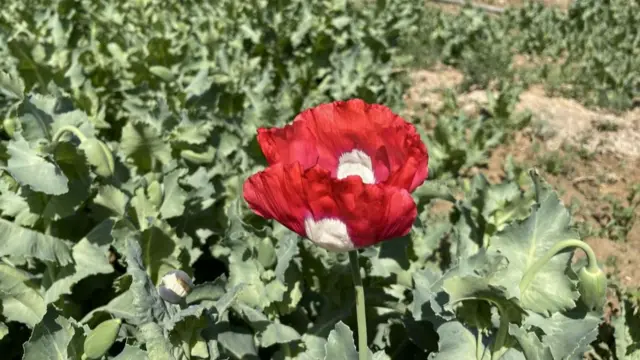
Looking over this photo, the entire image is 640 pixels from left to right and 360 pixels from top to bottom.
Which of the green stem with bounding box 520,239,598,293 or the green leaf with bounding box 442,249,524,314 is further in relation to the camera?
the green leaf with bounding box 442,249,524,314

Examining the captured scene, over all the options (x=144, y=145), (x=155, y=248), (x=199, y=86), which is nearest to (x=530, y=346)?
(x=155, y=248)

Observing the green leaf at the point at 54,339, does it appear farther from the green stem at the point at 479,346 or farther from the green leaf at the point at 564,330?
the green leaf at the point at 564,330

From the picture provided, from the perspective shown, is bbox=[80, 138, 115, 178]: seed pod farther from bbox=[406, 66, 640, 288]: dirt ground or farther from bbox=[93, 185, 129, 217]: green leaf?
bbox=[406, 66, 640, 288]: dirt ground

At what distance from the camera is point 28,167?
5.43 feet

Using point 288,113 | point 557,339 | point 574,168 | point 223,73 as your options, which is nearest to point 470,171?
point 574,168

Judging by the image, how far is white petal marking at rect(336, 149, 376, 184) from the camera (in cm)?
116

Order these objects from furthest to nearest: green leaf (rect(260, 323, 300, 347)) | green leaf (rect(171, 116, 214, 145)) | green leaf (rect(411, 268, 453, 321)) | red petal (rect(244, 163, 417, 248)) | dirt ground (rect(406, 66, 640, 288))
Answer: dirt ground (rect(406, 66, 640, 288)), green leaf (rect(171, 116, 214, 145)), green leaf (rect(260, 323, 300, 347)), green leaf (rect(411, 268, 453, 321)), red petal (rect(244, 163, 417, 248))

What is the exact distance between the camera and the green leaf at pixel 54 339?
137 centimetres

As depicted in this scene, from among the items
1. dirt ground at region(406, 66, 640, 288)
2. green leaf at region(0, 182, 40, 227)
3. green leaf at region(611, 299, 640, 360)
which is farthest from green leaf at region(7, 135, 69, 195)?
dirt ground at region(406, 66, 640, 288)

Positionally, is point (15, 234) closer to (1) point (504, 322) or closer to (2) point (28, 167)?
(2) point (28, 167)

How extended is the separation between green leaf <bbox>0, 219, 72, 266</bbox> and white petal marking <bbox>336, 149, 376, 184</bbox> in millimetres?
1010

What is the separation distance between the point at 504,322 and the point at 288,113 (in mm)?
1411

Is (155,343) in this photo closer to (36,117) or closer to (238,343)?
(238,343)

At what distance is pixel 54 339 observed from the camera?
1404 mm
